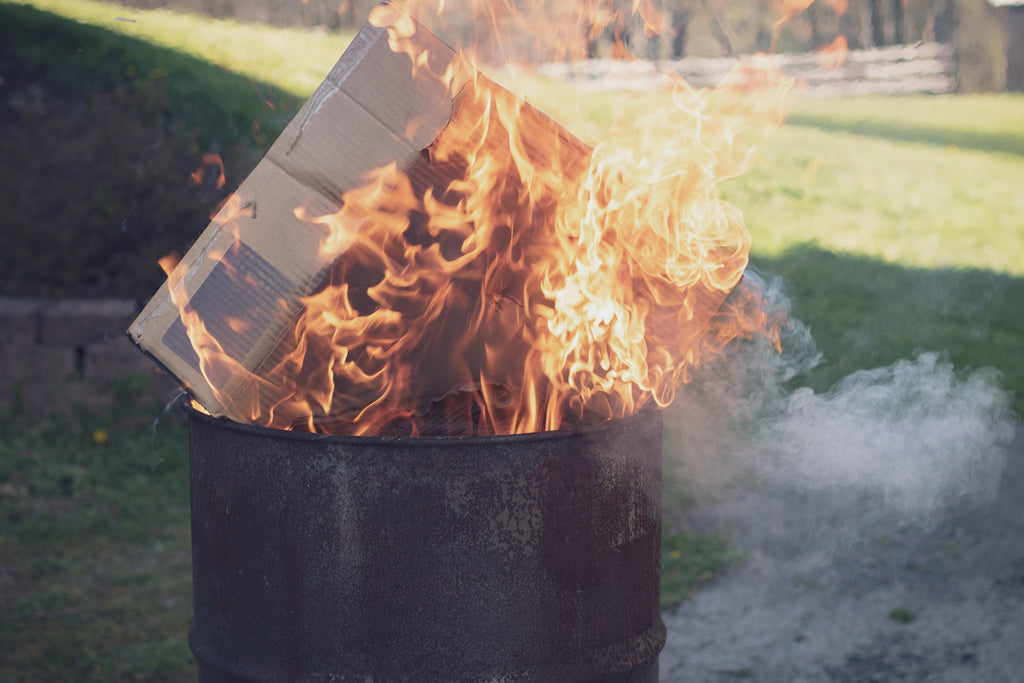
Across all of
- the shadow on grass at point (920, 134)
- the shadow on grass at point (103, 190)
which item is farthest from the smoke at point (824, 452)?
the shadow on grass at point (920, 134)

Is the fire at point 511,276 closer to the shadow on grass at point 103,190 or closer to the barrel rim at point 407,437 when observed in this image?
the barrel rim at point 407,437

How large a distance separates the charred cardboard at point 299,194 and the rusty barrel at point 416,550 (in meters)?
0.18

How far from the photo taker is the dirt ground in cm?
342

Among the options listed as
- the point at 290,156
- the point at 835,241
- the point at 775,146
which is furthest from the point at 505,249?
the point at 775,146

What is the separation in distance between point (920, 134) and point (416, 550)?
12.2 metres

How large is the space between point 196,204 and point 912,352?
14.4 ft

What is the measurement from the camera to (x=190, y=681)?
11.0 ft

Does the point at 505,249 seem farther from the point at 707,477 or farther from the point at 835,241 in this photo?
the point at 835,241

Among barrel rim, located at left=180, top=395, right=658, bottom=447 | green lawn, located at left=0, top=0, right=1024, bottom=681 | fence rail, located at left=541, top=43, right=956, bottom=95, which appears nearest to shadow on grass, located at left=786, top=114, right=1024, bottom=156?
green lawn, located at left=0, top=0, right=1024, bottom=681

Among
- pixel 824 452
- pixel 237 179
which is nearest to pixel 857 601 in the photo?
pixel 824 452

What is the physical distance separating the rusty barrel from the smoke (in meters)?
2.37

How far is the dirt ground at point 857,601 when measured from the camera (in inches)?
135

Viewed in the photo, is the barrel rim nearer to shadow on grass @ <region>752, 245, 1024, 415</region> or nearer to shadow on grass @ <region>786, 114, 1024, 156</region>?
shadow on grass @ <region>752, 245, 1024, 415</region>

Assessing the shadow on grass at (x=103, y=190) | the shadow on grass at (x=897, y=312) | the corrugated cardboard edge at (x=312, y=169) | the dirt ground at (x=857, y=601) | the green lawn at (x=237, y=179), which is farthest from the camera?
the shadow on grass at (x=897, y=312)
